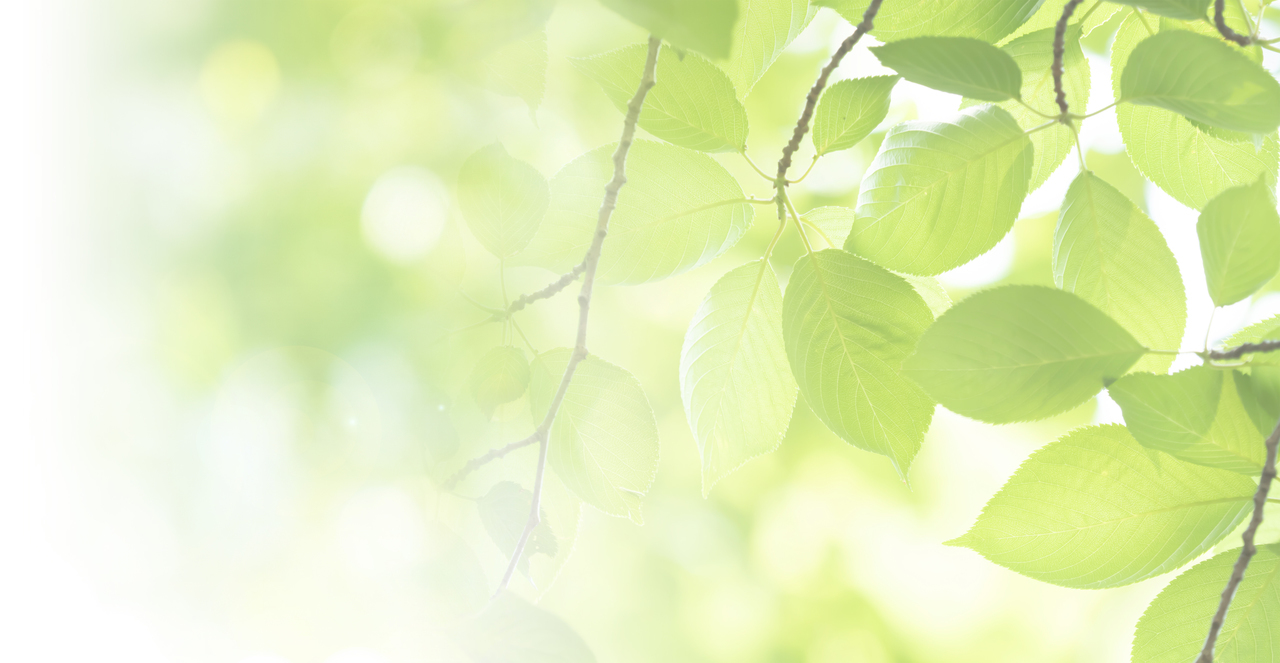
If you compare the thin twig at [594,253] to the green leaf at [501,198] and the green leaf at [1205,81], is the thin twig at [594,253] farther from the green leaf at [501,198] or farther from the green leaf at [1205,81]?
the green leaf at [1205,81]

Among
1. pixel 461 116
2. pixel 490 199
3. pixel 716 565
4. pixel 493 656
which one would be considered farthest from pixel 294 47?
pixel 716 565

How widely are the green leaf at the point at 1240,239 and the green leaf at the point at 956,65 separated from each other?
60mm

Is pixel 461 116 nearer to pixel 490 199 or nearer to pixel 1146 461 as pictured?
pixel 490 199

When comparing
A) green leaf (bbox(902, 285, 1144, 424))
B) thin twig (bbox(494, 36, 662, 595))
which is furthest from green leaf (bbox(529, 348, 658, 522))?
green leaf (bbox(902, 285, 1144, 424))

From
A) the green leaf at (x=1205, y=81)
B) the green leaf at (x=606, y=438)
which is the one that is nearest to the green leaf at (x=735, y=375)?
the green leaf at (x=606, y=438)

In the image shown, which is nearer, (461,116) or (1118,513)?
(1118,513)

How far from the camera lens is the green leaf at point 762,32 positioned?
225 millimetres

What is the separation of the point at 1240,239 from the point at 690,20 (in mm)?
160

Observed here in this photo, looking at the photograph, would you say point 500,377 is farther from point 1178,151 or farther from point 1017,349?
point 1178,151

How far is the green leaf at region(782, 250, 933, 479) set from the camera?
0.21 meters

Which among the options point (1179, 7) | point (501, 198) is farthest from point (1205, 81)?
point (501, 198)

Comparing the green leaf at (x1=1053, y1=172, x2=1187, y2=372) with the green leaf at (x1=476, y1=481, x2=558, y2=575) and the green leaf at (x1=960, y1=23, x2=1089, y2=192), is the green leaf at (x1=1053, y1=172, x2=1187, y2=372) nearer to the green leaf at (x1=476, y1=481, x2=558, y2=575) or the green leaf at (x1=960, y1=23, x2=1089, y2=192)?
the green leaf at (x1=960, y1=23, x2=1089, y2=192)

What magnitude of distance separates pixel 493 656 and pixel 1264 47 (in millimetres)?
340

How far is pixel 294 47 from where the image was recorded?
3.20ft
